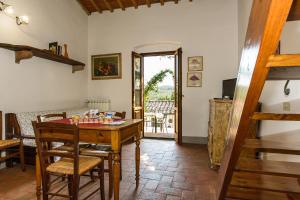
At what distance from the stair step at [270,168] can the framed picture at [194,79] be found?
3.64m

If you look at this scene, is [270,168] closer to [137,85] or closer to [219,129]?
[219,129]

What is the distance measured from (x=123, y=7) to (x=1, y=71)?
3317 millimetres

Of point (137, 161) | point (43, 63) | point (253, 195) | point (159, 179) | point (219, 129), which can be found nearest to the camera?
point (253, 195)

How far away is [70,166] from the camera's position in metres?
1.84

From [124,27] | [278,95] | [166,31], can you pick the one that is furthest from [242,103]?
[124,27]

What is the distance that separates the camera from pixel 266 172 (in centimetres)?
Answer: 118

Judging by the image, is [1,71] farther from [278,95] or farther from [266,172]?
[278,95]

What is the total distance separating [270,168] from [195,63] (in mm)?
3928

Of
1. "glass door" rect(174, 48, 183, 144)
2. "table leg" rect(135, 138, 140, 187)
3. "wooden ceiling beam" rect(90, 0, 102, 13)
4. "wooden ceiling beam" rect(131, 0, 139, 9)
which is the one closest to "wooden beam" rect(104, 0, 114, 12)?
"wooden ceiling beam" rect(90, 0, 102, 13)

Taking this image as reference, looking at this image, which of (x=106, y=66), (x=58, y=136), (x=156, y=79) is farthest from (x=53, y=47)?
(x=156, y=79)

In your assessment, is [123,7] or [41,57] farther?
[123,7]

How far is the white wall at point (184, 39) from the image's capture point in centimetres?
474

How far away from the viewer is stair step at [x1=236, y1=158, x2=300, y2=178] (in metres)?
1.14

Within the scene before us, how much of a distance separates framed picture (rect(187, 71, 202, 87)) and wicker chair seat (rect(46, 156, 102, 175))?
3.41m
